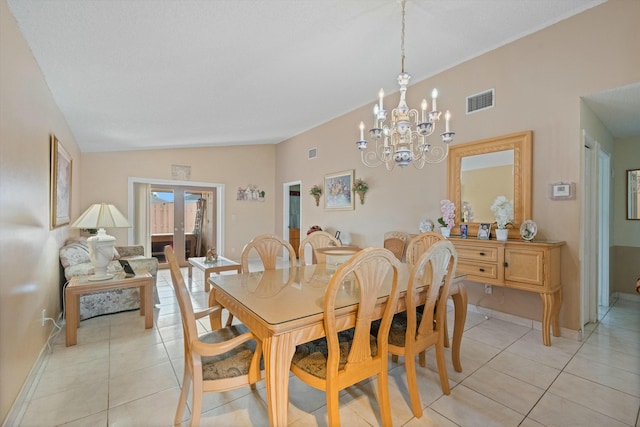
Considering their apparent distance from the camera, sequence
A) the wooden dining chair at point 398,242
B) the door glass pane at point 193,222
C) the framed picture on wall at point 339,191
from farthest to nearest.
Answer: the door glass pane at point 193,222 < the framed picture on wall at point 339,191 < the wooden dining chair at point 398,242

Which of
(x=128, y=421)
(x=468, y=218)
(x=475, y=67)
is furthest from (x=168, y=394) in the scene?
(x=475, y=67)

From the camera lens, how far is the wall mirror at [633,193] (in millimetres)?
3717

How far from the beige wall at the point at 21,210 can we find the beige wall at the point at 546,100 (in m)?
3.64

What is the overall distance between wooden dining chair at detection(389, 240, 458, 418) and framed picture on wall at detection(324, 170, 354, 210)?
136 inches

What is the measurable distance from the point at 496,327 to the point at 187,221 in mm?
6163

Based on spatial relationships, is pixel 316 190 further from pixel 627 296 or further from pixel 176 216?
pixel 627 296

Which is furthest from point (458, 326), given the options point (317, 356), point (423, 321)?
point (317, 356)

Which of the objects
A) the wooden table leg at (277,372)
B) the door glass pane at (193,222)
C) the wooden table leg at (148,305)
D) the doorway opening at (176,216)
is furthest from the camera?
the door glass pane at (193,222)

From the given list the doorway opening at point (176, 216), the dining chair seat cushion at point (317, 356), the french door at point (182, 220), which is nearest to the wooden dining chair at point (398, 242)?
the dining chair seat cushion at point (317, 356)

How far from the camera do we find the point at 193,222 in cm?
680

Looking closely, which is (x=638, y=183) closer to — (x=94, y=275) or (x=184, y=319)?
(x=184, y=319)

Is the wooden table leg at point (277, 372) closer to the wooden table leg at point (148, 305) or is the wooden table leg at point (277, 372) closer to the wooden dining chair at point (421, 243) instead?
the wooden dining chair at point (421, 243)

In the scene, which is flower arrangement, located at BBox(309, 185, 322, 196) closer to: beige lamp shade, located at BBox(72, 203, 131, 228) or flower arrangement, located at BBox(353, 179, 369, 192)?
flower arrangement, located at BBox(353, 179, 369, 192)

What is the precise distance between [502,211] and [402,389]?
2115 mm
